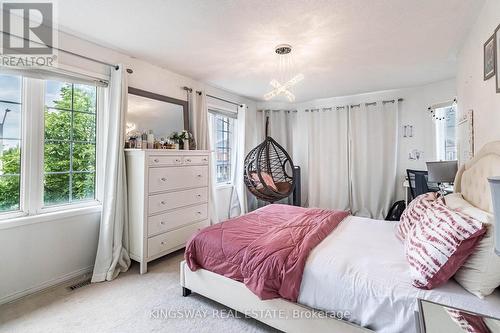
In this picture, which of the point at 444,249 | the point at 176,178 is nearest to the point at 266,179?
the point at 176,178

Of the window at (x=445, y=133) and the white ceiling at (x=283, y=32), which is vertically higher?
the white ceiling at (x=283, y=32)

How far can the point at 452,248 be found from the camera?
1271 mm

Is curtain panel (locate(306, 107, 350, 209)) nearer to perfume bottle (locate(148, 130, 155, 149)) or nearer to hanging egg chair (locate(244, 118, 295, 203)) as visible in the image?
hanging egg chair (locate(244, 118, 295, 203))

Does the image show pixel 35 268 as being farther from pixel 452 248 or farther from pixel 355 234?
pixel 452 248

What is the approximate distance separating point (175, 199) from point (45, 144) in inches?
53.7

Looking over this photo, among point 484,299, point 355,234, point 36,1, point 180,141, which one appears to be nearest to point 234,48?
point 180,141

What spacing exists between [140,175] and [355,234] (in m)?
2.23

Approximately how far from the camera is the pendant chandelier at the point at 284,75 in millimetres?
2557

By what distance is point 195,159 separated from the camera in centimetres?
319

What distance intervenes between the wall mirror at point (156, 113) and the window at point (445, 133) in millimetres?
3911

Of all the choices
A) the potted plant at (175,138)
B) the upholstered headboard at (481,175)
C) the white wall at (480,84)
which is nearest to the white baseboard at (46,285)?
the potted plant at (175,138)

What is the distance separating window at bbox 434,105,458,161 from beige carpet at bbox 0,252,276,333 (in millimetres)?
3743

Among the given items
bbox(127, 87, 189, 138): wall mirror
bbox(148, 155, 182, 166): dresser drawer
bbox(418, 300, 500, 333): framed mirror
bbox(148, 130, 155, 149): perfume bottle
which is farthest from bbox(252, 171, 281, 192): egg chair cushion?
bbox(418, 300, 500, 333): framed mirror

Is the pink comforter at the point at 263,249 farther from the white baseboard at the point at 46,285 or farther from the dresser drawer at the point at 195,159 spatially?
the white baseboard at the point at 46,285
